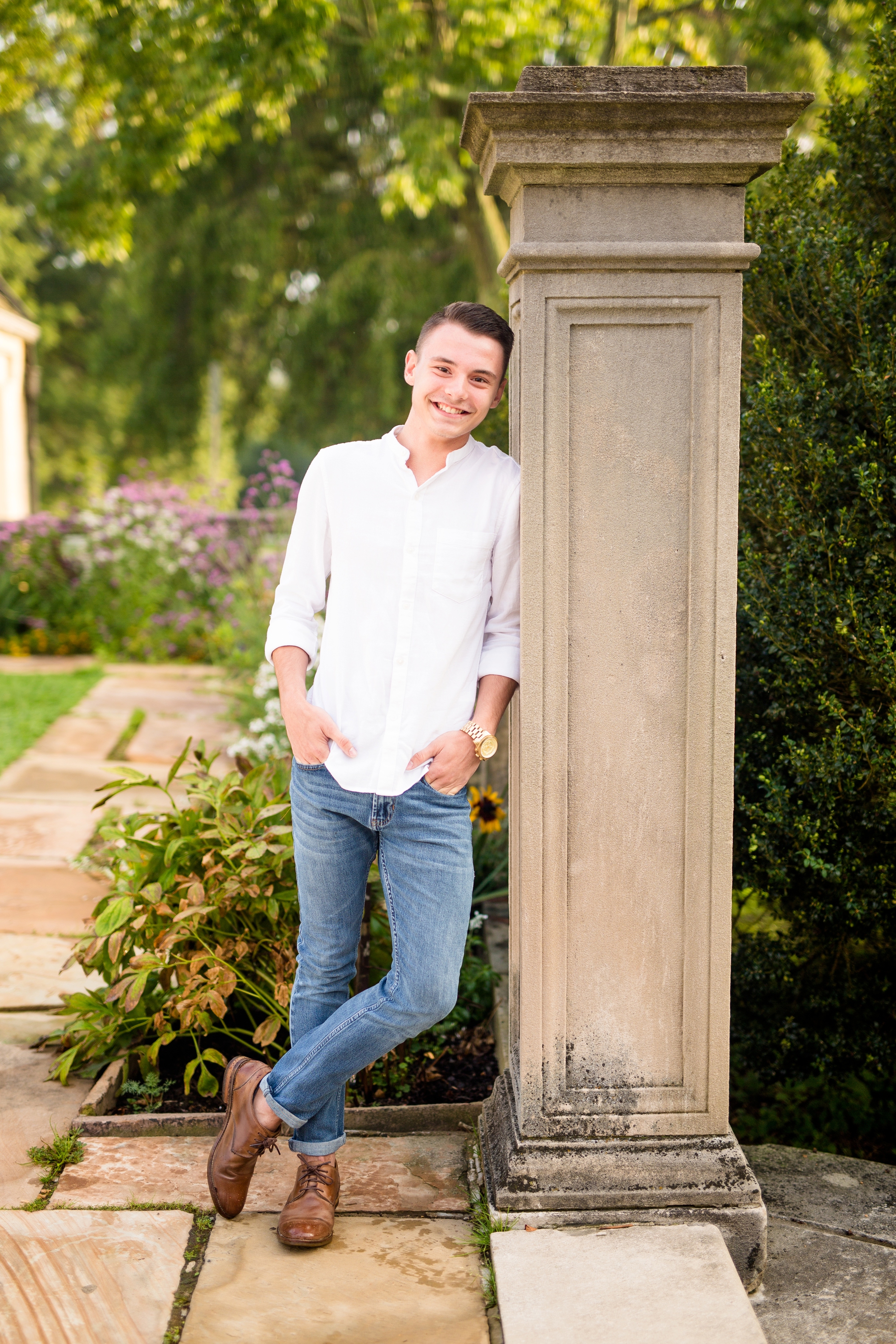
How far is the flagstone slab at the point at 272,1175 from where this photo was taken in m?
2.25

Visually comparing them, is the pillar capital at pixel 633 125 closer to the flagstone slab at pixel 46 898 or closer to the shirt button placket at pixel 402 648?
the shirt button placket at pixel 402 648

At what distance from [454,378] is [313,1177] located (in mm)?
1578

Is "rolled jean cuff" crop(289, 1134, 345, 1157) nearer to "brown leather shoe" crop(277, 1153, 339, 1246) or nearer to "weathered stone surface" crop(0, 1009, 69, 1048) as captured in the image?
"brown leather shoe" crop(277, 1153, 339, 1246)

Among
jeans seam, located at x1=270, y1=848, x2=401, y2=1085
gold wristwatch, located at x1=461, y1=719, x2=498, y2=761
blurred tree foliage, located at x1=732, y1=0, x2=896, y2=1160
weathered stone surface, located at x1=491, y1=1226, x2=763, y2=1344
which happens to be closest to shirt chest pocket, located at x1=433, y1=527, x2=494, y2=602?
gold wristwatch, located at x1=461, y1=719, x2=498, y2=761

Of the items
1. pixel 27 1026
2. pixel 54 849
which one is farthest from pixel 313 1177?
pixel 54 849

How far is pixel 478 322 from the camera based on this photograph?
203 cm

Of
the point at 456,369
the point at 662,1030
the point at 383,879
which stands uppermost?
the point at 456,369

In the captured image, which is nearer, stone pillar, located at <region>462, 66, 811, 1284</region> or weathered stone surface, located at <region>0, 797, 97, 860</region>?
stone pillar, located at <region>462, 66, 811, 1284</region>

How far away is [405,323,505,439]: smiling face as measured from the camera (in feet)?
6.66

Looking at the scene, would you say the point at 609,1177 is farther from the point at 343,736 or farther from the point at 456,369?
the point at 456,369

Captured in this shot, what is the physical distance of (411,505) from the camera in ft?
6.63

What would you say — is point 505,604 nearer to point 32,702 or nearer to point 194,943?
point 194,943

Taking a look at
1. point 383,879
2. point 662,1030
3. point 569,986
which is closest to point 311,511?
point 383,879

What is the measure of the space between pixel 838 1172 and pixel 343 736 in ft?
5.04
